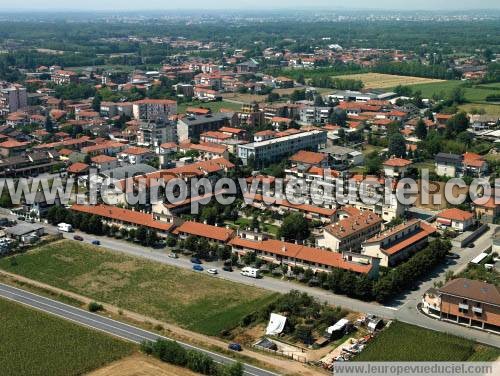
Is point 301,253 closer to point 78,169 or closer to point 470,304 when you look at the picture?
point 470,304

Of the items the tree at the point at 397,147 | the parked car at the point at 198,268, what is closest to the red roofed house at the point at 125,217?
the parked car at the point at 198,268

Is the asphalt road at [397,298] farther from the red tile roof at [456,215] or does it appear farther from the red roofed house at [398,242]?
the red roofed house at [398,242]

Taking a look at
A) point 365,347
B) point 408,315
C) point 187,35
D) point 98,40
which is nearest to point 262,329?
point 365,347

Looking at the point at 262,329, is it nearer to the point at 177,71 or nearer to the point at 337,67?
the point at 177,71

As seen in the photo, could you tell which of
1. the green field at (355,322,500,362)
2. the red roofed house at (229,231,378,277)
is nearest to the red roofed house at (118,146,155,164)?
the red roofed house at (229,231,378,277)

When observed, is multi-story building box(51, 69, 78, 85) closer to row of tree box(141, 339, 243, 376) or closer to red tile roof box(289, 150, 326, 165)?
red tile roof box(289, 150, 326, 165)
